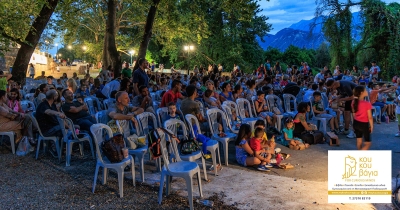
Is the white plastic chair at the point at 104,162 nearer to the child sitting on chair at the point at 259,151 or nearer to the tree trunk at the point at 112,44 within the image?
the child sitting on chair at the point at 259,151

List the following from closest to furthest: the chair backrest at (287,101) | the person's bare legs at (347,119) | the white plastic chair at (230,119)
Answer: the white plastic chair at (230,119), the person's bare legs at (347,119), the chair backrest at (287,101)

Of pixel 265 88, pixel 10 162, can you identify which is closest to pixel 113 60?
pixel 265 88

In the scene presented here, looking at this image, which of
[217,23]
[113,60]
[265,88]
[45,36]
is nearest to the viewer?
[265,88]

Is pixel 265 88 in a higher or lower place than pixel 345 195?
higher

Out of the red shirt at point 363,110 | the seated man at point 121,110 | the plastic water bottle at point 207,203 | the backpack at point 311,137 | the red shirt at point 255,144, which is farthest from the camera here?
the backpack at point 311,137

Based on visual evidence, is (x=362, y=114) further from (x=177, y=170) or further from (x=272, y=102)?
(x=177, y=170)

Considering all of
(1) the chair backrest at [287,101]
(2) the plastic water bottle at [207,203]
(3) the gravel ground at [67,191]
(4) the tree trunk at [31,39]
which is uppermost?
(4) the tree trunk at [31,39]

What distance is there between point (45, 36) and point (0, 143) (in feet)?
34.8

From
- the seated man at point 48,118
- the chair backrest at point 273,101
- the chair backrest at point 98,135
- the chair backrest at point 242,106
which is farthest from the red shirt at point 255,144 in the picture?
the seated man at point 48,118

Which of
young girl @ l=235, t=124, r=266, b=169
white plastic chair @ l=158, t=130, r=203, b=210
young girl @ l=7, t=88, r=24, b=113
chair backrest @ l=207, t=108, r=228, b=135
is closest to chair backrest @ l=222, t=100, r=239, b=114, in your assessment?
chair backrest @ l=207, t=108, r=228, b=135

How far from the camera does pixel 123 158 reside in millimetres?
4352

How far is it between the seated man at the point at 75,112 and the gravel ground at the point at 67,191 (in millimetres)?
737

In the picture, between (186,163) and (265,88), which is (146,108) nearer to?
(186,163)

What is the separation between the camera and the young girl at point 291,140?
669cm
